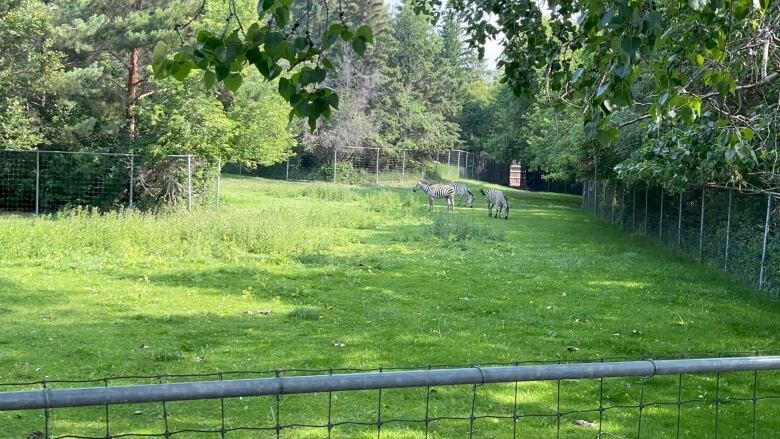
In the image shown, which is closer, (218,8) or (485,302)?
(485,302)

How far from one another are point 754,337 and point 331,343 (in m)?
4.83

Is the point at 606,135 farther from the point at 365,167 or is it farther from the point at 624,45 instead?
the point at 365,167

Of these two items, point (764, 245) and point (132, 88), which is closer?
point (764, 245)

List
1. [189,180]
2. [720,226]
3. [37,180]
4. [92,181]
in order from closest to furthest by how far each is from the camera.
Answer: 1. [720,226]
2. [37,180]
3. [189,180]
4. [92,181]

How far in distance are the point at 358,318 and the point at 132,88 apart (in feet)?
54.5

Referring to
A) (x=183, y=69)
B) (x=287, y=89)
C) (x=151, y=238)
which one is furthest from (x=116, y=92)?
(x=287, y=89)

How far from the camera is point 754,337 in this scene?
8.64 metres

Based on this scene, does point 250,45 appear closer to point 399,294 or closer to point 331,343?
point 331,343

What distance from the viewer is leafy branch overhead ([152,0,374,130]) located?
2371 mm

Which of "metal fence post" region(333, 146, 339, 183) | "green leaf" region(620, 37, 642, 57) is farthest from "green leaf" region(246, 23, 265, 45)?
"metal fence post" region(333, 146, 339, 183)

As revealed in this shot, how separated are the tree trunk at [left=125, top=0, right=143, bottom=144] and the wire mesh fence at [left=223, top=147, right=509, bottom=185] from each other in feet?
58.8

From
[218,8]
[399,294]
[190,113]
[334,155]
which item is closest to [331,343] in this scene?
[399,294]

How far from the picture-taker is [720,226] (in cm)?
1363

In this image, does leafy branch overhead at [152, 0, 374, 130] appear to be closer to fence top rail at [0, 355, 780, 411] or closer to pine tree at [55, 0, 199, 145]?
fence top rail at [0, 355, 780, 411]
